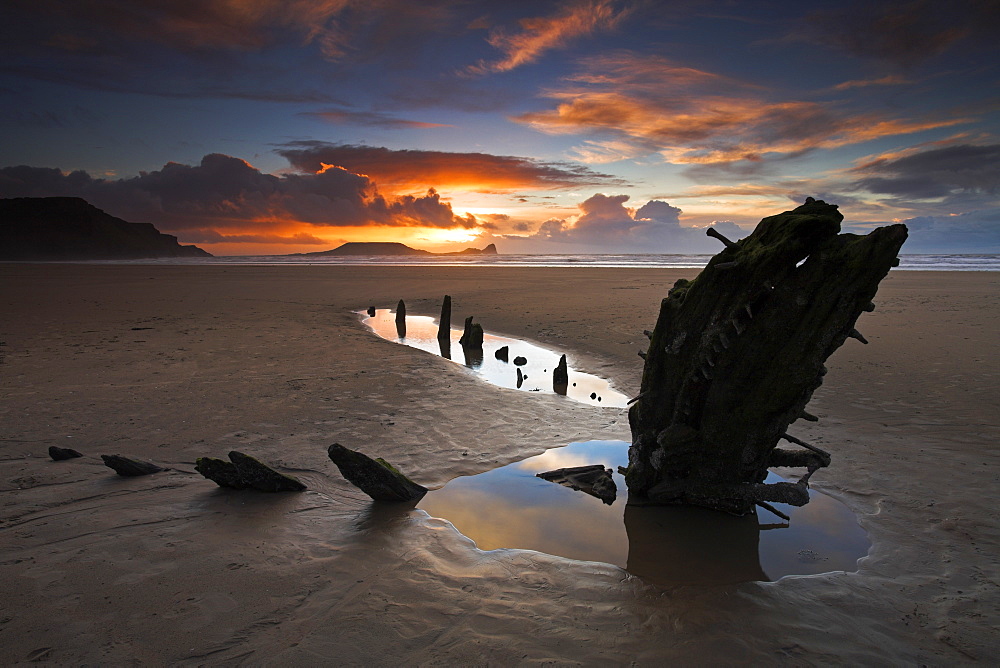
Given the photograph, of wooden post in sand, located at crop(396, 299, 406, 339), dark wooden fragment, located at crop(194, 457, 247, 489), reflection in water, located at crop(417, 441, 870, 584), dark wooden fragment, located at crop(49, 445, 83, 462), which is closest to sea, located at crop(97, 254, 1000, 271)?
wooden post in sand, located at crop(396, 299, 406, 339)

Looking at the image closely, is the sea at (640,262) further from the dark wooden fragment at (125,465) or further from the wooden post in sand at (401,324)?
the dark wooden fragment at (125,465)

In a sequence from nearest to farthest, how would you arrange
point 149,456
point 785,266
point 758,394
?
point 785,266, point 758,394, point 149,456

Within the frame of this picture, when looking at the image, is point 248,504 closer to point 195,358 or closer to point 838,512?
point 838,512

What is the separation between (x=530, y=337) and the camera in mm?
17422

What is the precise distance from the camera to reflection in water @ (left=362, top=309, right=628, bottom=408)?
10.8 meters

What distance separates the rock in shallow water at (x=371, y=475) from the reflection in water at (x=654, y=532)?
35 centimetres

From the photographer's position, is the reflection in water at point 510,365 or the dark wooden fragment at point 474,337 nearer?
the reflection in water at point 510,365

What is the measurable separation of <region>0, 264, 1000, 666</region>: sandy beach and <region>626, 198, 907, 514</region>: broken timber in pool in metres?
1.15

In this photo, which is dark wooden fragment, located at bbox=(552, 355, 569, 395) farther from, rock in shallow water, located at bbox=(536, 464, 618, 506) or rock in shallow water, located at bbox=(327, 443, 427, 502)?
rock in shallow water, located at bbox=(327, 443, 427, 502)

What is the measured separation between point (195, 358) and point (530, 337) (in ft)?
33.6

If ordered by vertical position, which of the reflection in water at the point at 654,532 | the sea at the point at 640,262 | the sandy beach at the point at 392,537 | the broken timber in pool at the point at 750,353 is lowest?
the reflection in water at the point at 654,532

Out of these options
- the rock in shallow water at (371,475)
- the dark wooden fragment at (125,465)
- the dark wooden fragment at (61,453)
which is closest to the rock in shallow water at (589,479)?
the rock in shallow water at (371,475)

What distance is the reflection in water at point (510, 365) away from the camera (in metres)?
10.8

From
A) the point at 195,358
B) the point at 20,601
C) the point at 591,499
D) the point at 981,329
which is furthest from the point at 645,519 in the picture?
the point at 981,329
